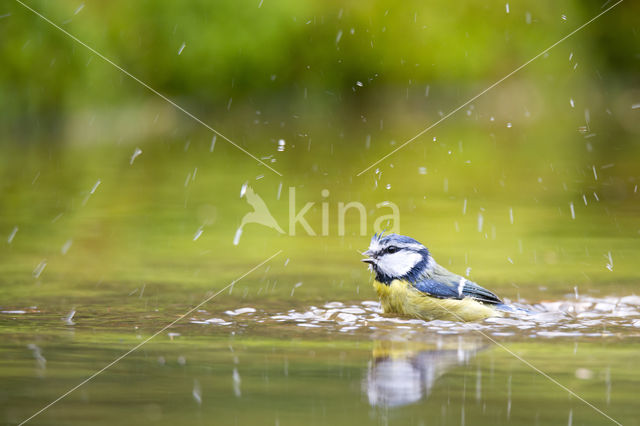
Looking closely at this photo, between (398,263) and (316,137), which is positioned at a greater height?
(316,137)

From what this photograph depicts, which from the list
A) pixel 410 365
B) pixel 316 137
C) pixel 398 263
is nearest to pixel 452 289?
pixel 398 263

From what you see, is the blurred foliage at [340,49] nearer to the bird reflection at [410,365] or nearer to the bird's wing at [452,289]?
the bird's wing at [452,289]

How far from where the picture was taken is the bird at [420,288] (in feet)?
23.3

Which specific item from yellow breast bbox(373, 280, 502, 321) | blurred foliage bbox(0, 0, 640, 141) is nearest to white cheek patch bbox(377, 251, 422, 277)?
yellow breast bbox(373, 280, 502, 321)

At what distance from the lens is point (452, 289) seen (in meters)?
7.30

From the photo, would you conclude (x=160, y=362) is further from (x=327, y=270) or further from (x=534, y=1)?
(x=534, y=1)

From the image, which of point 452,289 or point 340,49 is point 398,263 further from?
point 340,49

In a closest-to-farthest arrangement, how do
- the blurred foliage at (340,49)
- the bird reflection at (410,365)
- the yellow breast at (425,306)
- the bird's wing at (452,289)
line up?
the bird reflection at (410,365), the yellow breast at (425,306), the bird's wing at (452,289), the blurred foliage at (340,49)

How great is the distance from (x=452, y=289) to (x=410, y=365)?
1.95 meters

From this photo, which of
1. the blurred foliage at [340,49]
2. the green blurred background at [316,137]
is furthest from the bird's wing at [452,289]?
the blurred foliage at [340,49]

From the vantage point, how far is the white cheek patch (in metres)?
7.42

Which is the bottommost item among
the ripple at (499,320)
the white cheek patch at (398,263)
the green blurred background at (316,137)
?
the ripple at (499,320)

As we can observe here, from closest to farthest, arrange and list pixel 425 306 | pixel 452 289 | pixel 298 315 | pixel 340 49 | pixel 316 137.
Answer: pixel 298 315 < pixel 425 306 < pixel 452 289 < pixel 316 137 < pixel 340 49

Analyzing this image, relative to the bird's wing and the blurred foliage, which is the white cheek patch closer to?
the bird's wing
